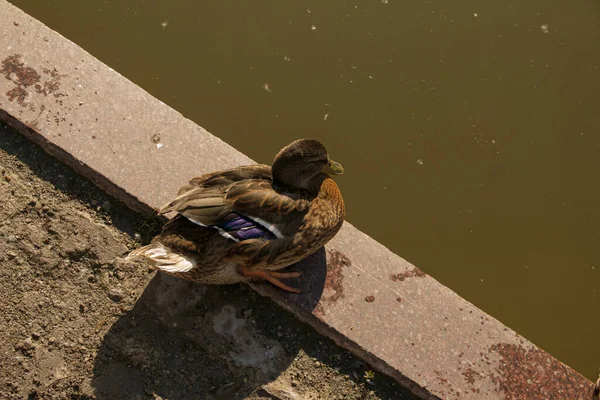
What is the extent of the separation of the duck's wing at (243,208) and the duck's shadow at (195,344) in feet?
1.88

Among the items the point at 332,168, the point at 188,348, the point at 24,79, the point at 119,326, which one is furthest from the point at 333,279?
the point at 24,79

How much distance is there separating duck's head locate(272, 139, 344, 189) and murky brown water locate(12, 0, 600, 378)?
1.04 m

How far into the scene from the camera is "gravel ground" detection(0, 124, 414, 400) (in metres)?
3.13

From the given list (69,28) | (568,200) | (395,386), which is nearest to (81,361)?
(395,386)

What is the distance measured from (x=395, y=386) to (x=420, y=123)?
1956 millimetres

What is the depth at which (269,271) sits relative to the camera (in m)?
3.23

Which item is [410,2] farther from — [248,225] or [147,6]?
[248,225]

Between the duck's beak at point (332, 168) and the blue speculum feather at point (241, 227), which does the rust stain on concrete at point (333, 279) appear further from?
the blue speculum feather at point (241, 227)

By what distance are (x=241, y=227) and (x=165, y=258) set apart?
0.42m

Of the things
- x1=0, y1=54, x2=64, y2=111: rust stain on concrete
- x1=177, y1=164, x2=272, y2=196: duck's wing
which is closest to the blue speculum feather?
x1=177, y1=164, x2=272, y2=196: duck's wing

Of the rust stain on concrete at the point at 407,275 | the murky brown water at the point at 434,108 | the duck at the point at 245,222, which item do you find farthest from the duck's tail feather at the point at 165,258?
the murky brown water at the point at 434,108

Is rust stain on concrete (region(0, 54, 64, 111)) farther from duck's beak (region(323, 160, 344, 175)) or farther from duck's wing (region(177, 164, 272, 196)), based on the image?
duck's beak (region(323, 160, 344, 175))

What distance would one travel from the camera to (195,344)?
320cm

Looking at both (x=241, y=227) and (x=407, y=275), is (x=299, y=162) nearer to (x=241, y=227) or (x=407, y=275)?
(x=241, y=227)
